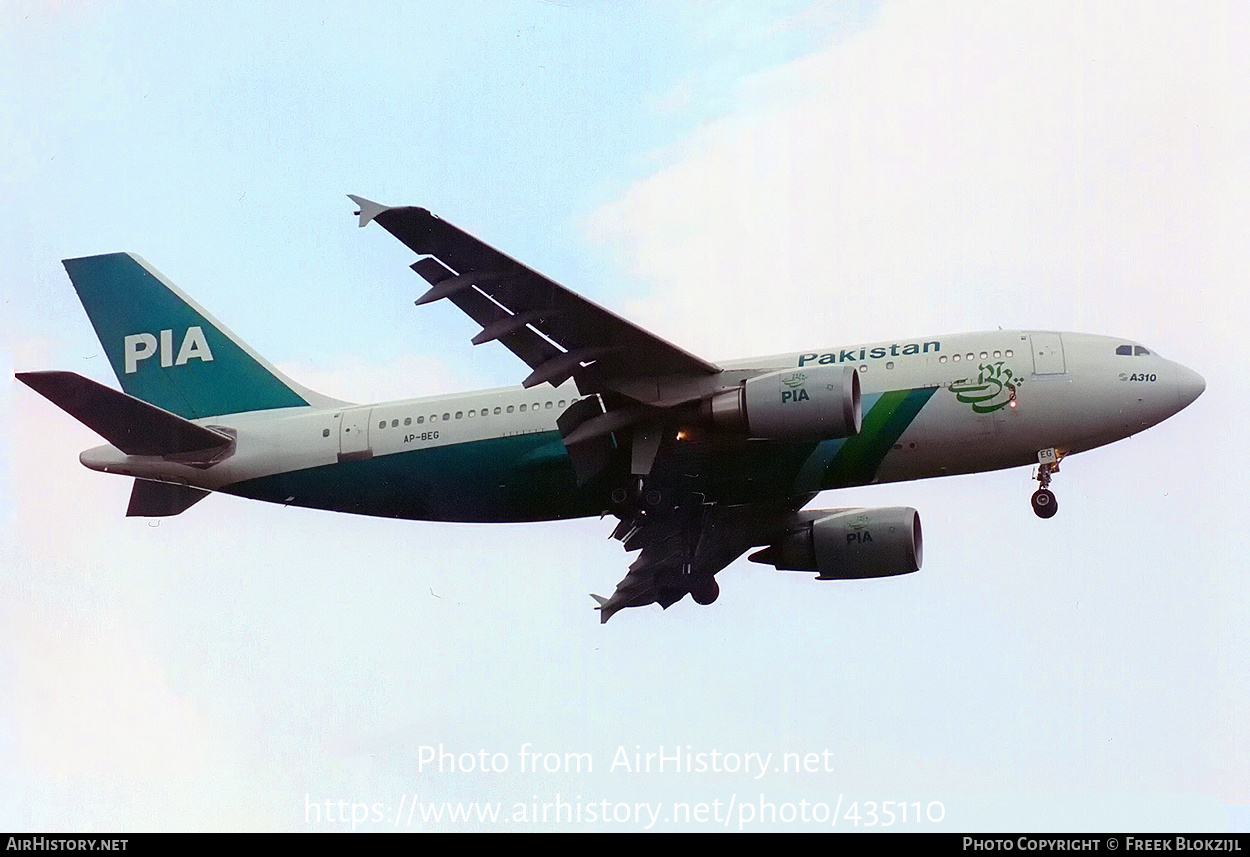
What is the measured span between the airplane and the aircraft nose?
0.04m

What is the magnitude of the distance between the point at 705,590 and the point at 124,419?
13292mm

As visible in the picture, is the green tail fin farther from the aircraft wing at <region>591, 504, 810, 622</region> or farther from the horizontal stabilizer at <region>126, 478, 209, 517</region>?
the aircraft wing at <region>591, 504, 810, 622</region>

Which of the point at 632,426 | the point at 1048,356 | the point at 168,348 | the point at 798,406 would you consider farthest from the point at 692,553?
the point at 168,348

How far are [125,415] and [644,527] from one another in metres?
11.1

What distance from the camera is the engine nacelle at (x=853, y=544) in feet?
119

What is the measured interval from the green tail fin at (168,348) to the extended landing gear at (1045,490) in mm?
15925

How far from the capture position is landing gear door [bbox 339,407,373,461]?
34.2 meters

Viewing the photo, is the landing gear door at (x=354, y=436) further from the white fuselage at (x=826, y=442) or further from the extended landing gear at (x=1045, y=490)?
the extended landing gear at (x=1045, y=490)

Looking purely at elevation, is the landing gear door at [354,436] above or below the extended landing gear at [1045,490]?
above

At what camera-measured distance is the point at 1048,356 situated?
3172cm

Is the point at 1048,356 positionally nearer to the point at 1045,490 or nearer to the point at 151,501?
the point at 1045,490

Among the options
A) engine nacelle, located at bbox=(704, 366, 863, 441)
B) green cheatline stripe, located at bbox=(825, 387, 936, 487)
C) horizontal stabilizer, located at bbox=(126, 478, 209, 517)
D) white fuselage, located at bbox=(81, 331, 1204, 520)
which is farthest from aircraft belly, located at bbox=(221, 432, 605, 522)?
green cheatline stripe, located at bbox=(825, 387, 936, 487)

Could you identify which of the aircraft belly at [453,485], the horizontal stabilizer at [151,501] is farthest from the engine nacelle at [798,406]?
the horizontal stabilizer at [151,501]

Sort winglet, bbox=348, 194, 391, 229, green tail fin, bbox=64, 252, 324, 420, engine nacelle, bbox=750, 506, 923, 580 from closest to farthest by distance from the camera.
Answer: winglet, bbox=348, 194, 391, 229, engine nacelle, bbox=750, 506, 923, 580, green tail fin, bbox=64, 252, 324, 420
